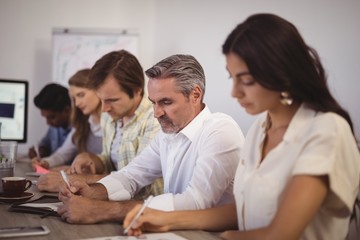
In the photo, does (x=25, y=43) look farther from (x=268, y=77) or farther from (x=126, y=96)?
(x=268, y=77)

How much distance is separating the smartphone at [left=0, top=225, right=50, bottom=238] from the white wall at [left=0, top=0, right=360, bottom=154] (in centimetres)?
106

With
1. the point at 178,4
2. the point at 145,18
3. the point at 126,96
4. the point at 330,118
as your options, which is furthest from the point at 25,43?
the point at 330,118

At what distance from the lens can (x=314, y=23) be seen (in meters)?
2.06

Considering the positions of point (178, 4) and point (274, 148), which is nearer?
point (274, 148)

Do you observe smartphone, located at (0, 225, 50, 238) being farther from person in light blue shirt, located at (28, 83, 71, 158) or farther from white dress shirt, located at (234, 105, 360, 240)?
person in light blue shirt, located at (28, 83, 71, 158)

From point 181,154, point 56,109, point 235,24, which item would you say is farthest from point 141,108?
point 56,109

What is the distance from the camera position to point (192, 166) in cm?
176

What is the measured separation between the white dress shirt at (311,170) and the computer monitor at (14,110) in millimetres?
2325

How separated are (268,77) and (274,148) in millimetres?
206

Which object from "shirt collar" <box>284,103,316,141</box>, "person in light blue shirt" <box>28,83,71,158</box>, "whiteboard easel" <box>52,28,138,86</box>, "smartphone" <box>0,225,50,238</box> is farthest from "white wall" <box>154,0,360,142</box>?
"smartphone" <box>0,225,50,238</box>

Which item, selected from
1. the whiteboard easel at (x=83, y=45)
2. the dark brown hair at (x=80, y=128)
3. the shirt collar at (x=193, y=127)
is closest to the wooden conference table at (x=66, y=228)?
the shirt collar at (x=193, y=127)

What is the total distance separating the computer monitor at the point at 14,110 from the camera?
3.18m

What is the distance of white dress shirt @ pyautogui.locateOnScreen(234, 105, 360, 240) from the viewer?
41.8 inches

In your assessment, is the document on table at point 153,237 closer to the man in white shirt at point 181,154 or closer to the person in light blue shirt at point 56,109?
the man in white shirt at point 181,154
